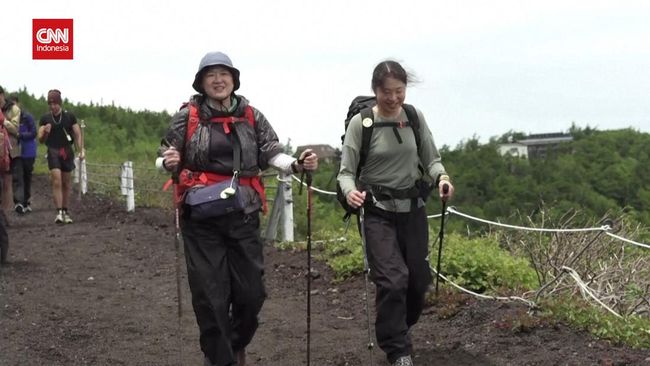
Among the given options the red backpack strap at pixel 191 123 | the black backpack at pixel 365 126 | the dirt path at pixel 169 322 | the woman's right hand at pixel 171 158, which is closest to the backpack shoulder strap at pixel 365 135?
the black backpack at pixel 365 126

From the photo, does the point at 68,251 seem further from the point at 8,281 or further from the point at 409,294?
the point at 409,294

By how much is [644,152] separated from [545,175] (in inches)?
431

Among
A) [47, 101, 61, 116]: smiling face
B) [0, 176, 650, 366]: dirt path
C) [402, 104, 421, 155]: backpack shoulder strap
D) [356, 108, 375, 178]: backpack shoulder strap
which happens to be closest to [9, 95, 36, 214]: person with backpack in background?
[47, 101, 61, 116]: smiling face

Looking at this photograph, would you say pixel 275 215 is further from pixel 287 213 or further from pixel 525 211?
pixel 525 211

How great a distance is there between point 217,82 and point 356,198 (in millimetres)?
1140

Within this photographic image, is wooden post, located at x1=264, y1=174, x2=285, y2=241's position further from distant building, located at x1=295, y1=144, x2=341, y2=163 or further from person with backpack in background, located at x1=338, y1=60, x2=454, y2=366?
person with backpack in background, located at x1=338, y1=60, x2=454, y2=366

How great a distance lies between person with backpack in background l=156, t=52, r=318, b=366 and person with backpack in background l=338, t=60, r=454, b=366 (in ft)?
1.97

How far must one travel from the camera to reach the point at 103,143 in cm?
3341

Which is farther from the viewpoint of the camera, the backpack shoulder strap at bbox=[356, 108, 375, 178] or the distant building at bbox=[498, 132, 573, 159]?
the distant building at bbox=[498, 132, 573, 159]

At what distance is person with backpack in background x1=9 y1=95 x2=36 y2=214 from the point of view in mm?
16047

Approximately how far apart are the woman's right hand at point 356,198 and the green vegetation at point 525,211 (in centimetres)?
198

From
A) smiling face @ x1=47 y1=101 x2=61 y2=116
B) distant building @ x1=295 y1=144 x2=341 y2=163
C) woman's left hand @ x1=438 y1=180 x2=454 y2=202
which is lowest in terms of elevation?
woman's left hand @ x1=438 y1=180 x2=454 y2=202

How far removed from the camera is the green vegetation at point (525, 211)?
27.9 feet

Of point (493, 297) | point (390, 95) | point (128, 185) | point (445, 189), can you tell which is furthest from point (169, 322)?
point (128, 185)
